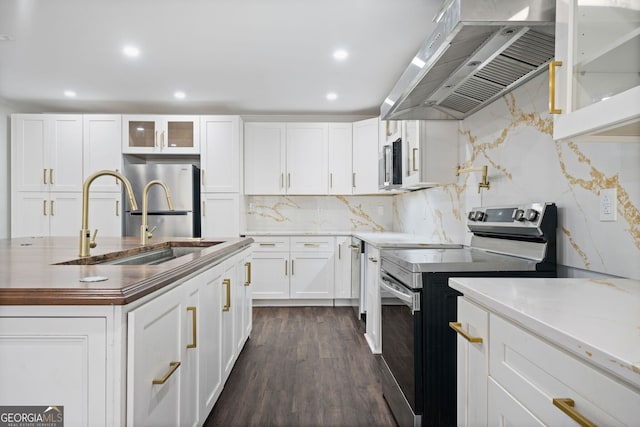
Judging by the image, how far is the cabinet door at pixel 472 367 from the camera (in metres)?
1.05

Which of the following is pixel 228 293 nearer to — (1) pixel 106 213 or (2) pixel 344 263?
(2) pixel 344 263

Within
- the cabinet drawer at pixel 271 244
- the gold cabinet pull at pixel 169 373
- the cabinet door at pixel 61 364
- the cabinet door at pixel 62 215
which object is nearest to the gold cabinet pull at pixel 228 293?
the gold cabinet pull at pixel 169 373

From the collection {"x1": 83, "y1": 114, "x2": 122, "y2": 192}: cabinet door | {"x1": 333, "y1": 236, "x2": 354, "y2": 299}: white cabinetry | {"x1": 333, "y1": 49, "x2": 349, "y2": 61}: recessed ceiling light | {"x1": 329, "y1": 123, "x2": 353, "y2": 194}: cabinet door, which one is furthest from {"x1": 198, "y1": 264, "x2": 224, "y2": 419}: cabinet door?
{"x1": 83, "y1": 114, "x2": 122, "y2": 192}: cabinet door

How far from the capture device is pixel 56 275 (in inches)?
46.1

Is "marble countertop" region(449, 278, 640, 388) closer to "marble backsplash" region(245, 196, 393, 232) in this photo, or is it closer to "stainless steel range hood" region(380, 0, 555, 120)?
"stainless steel range hood" region(380, 0, 555, 120)

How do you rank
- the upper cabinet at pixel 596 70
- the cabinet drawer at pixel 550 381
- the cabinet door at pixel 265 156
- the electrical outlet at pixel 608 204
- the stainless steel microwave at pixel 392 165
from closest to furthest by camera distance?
the cabinet drawer at pixel 550 381, the upper cabinet at pixel 596 70, the electrical outlet at pixel 608 204, the stainless steel microwave at pixel 392 165, the cabinet door at pixel 265 156

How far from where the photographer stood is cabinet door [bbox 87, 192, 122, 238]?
4457 mm

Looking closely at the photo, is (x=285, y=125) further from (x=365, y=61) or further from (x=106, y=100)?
(x=106, y=100)

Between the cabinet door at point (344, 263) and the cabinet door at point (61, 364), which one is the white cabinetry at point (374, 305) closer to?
the cabinet door at point (344, 263)

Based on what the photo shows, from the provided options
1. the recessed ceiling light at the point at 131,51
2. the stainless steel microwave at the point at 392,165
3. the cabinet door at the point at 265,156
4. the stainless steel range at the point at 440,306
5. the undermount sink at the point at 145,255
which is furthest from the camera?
the cabinet door at the point at 265,156

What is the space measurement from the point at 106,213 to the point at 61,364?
13.1 ft

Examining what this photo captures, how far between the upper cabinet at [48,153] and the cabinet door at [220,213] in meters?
1.54

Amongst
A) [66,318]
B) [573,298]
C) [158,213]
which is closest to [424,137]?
[573,298]

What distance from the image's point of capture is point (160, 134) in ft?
14.8
